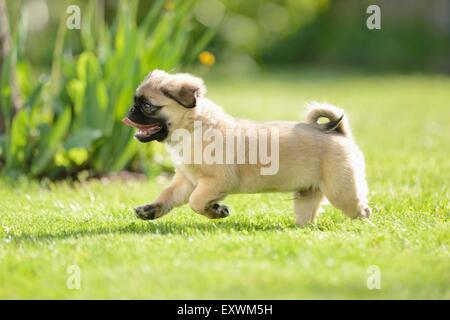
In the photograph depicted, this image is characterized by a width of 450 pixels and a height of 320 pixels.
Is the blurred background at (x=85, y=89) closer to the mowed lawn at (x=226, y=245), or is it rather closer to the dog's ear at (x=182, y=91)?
the mowed lawn at (x=226, y=245)

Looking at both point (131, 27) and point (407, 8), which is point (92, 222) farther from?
point (407, 8)

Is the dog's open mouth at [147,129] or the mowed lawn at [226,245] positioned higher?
the dog's open mouth at [147,129]

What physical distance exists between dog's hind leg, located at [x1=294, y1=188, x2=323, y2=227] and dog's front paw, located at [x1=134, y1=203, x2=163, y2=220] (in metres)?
0.89

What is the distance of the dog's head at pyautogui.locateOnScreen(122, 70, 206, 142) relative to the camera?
484cm

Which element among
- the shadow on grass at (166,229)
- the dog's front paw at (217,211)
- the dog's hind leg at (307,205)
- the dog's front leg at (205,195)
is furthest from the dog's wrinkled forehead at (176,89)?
the dog's hind leg at (307,205)

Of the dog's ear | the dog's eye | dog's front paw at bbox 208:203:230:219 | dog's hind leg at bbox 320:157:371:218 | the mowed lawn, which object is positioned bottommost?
the mowed lawn

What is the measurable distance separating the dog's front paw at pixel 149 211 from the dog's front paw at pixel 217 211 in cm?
35

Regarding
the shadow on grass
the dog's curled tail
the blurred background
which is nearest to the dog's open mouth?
the shadow on grass

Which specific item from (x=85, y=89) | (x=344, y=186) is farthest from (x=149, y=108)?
(x=85, y=89)

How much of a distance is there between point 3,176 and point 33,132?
462 mm

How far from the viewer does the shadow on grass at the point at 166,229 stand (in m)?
4.61

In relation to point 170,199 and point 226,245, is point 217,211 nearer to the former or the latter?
point 170,199

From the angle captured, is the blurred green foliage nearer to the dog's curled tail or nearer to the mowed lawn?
the mowed lawn

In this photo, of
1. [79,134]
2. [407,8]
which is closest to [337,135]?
[79,134]
